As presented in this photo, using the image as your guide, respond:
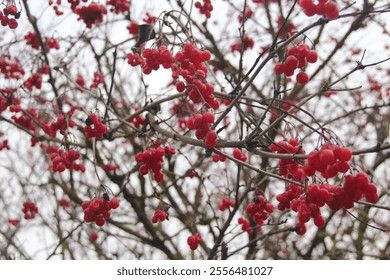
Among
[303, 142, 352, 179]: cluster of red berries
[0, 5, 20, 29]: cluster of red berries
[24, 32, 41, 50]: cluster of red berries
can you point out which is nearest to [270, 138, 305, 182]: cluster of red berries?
[303, 142, 352, 179]: cluster of red berries

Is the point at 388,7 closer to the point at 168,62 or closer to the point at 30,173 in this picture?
the point at 168,62

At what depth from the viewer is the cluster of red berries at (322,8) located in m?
1.61

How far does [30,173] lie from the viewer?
691cm

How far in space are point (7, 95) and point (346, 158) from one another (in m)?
3.47

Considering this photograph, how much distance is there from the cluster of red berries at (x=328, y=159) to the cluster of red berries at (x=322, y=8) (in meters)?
0.52

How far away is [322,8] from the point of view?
5.39 feet

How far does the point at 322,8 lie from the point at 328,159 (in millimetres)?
602

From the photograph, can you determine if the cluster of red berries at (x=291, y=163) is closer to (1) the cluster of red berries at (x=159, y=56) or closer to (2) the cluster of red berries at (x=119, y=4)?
(1) the cluster of red berries at (x=159, y=56)

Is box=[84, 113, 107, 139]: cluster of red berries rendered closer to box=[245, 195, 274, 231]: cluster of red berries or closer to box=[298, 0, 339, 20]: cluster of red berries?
box=[245, 195, 274, 231]: cluster of red berries

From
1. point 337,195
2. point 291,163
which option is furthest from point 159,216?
point 337,195

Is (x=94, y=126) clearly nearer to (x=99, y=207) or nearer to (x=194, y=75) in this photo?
(x=99, y=207)

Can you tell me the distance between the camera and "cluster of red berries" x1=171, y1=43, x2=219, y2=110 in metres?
2.02

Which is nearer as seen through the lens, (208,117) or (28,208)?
(208,117)
